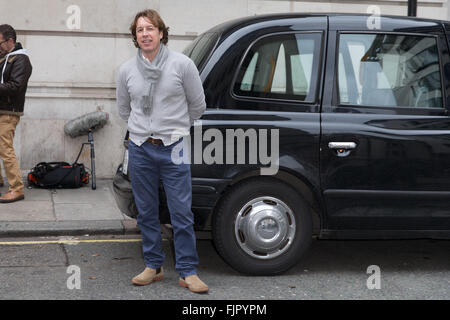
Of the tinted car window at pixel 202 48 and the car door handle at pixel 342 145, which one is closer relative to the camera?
the car door handle at pixel 342 145

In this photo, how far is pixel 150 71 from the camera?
4738mm

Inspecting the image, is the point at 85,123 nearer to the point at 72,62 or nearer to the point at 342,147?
the point at 72,62

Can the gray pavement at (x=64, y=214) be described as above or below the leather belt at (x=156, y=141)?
below

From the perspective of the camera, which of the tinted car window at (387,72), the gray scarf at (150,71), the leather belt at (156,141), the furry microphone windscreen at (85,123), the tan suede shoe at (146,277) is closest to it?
the gray scarf at (150,71)

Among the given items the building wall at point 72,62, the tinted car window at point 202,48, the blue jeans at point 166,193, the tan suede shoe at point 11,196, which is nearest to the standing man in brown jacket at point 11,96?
the tan suede shoe at point 11,196

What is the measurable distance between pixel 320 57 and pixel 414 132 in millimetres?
849

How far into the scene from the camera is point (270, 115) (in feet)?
17.2

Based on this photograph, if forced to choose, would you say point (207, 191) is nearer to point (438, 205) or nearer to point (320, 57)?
point (320, 57)

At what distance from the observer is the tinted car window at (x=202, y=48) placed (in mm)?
5367

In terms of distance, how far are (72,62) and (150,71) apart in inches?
214

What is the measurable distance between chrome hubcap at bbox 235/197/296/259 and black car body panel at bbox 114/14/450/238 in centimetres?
18

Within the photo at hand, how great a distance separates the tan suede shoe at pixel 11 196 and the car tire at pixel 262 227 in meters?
3.56

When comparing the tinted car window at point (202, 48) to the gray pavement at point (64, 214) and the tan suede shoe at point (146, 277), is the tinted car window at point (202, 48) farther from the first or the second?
the gray pavement at point (64, 214)

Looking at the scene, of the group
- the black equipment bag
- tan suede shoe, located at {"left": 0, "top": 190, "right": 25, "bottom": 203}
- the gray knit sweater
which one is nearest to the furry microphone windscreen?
the black equipment bag
